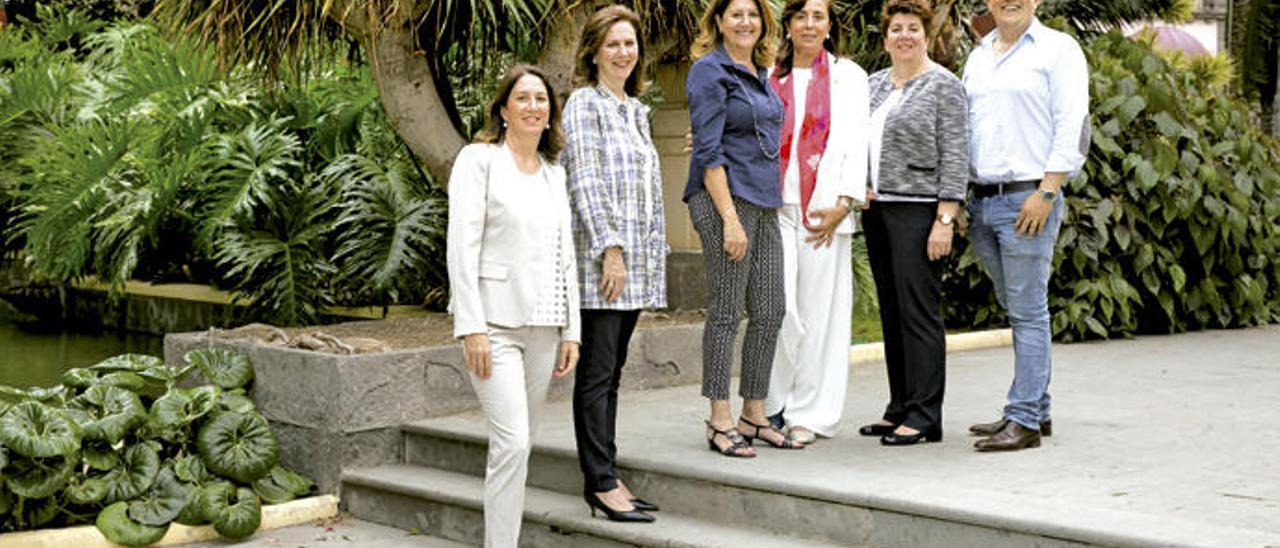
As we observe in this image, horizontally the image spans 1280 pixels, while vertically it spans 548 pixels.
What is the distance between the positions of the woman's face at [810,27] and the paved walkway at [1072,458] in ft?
4.88

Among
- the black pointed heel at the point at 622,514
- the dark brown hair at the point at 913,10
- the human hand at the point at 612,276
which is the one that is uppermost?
the dark brown hair at the point at 913,10

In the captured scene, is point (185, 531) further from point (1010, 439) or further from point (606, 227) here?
point (1010, 439)

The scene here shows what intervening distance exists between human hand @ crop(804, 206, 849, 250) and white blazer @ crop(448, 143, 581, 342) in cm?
132

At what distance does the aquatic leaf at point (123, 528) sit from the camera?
20.8 feet

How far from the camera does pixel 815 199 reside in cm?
637

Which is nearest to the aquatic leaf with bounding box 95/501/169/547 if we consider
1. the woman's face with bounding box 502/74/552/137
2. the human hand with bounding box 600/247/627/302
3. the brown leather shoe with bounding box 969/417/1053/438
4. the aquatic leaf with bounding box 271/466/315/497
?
the aquatic leaf with bounding box 271/466/315/497

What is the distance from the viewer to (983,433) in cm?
653

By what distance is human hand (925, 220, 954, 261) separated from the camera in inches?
245

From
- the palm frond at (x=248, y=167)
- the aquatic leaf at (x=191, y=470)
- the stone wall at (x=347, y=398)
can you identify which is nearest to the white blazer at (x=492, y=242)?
the stone wall at (x=347, y=398)

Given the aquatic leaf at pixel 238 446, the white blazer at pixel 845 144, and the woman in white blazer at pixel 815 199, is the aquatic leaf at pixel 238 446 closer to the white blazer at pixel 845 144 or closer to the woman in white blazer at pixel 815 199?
the woman in white blazer at pixel 815 199

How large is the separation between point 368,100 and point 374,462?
4742 millimetres

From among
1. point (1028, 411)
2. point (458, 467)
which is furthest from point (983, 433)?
point (458, 467)

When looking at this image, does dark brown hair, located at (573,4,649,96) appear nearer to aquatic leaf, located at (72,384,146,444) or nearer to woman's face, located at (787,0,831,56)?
woman's face, located at (787,0,831,56)

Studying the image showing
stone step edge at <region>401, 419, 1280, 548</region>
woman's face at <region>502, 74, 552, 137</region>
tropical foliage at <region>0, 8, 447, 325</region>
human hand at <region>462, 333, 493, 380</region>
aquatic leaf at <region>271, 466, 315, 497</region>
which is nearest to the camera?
stone step edge at <region>401, 419, 1280, 548</region>
